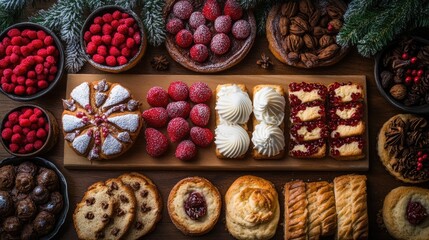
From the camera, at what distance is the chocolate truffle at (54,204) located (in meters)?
3.41

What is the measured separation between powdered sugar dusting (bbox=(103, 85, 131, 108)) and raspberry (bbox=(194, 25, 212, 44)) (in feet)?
1.88

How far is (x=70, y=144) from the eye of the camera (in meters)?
3.47

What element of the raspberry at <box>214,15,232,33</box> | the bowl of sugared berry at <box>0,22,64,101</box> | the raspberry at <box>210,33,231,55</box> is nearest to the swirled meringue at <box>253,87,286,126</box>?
the raspberry at <box>210,33,231,55</box>

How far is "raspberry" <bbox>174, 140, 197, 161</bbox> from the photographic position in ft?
11.3

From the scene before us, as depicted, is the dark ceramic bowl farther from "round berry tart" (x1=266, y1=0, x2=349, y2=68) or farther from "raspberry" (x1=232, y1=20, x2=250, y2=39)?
"round berry tart" (x1=266, y1=0, x2=349, y2=68)

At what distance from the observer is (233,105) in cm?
341

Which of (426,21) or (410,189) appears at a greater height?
(426,21)

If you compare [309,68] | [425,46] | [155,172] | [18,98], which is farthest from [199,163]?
[425,46]

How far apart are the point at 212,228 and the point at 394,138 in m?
1.29

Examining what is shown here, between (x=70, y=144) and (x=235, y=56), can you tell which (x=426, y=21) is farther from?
(x=70, y=144)

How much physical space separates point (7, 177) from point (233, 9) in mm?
1781

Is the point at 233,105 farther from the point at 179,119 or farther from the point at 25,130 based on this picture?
the point at 25,130

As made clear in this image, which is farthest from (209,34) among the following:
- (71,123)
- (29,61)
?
(29,61)

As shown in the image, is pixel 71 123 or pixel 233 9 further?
pixel 233 9
